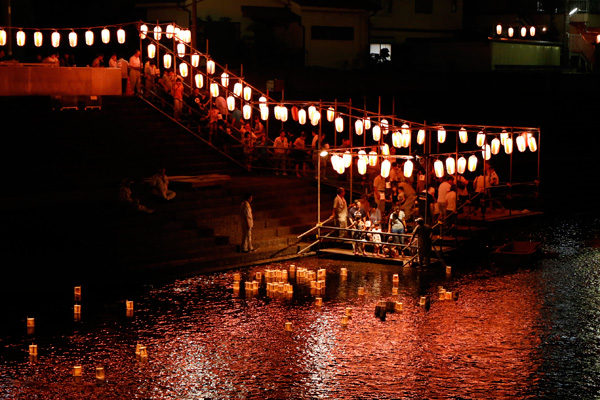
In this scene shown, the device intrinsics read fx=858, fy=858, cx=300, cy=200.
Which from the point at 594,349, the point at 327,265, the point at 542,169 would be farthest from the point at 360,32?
the point at 594,349

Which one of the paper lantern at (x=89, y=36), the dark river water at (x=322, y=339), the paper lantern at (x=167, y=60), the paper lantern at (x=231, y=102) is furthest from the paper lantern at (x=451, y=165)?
the paper lantern at (x=89, y=36)

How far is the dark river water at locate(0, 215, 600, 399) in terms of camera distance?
11.9 meters

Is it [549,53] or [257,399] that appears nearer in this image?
[257,399]

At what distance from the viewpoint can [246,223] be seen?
68.5 feet

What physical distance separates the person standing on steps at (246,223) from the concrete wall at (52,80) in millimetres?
8678

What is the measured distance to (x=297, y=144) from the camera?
28031mm

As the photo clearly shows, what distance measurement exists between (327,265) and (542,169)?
1431 cm

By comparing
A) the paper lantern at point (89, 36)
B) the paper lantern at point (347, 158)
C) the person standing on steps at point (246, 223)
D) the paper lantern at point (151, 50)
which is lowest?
the person standing on steps at point (246, 223)

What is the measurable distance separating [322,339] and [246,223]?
7004mm

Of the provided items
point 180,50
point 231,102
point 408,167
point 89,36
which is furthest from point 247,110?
point 408,167

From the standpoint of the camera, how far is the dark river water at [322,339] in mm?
11906

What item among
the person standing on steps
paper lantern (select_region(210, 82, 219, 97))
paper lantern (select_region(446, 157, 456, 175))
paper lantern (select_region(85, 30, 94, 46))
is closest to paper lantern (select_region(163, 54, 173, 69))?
paper lantern (select_region(210, 82, 219, 97))

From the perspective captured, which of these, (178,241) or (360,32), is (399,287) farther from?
(360,32)

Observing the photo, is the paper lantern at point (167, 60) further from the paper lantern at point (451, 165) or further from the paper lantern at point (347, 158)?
the paper lantern at point (451, 165)
